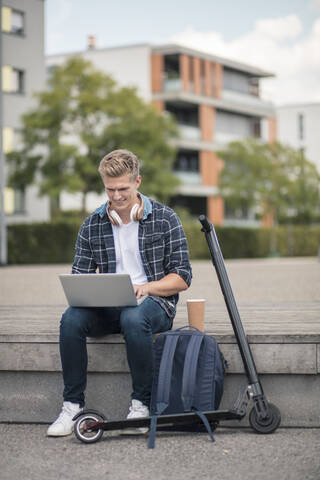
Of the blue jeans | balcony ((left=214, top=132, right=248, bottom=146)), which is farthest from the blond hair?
balcony ((left=214, top=132, right=248, bottom=146))

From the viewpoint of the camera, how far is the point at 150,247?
5.09m

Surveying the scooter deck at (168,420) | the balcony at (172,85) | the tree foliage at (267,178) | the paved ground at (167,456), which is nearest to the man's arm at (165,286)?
the scooter deck at (168,420)

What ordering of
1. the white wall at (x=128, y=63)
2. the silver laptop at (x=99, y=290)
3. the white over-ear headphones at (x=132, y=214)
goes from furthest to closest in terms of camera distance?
the white wall at (x=128, y=63) < the white over-ear headphones at (x=132, y=214) < the silver laptop at (x=99, y=290)

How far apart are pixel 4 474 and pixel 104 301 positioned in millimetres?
1234

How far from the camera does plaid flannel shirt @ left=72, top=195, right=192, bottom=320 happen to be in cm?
509

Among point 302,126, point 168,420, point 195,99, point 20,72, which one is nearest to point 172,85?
point 195,99

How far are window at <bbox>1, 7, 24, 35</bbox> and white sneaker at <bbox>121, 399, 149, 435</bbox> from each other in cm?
3368

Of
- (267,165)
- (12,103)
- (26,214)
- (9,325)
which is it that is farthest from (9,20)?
(9,325)

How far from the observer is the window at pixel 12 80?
36469 millimetres

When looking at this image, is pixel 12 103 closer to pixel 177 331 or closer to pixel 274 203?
pixel 274 203

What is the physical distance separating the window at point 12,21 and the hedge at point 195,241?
34.5ft

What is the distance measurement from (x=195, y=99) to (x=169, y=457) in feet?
161

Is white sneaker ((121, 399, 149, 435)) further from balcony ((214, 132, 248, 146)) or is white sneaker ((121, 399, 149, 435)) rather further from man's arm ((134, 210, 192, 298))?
balcony ((214, 132, 248, 146))

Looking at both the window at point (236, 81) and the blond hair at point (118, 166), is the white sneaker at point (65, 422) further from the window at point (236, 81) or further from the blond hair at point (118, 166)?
the window at point (236, 81)
